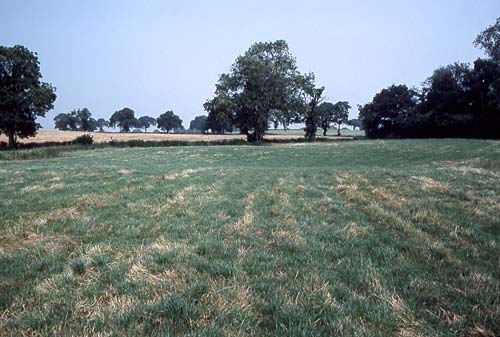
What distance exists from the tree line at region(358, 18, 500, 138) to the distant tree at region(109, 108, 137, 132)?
12885 centimetres

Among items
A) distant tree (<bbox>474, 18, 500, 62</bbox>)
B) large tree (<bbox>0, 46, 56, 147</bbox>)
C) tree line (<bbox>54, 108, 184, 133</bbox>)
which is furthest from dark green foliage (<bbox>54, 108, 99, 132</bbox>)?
distant tree (<bbox>474, 18, 500, 62</bbox>)

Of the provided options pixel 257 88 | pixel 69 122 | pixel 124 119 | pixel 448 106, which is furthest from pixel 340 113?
pixel 69 122

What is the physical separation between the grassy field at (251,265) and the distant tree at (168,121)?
558ft

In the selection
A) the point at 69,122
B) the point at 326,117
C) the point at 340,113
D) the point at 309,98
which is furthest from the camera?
the point at 69,122

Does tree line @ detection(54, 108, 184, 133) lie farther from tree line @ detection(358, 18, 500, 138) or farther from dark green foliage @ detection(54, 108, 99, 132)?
tree line @ detection(358, 18, 500, 138)

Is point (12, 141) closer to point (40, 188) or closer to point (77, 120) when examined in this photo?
point (40, 188)

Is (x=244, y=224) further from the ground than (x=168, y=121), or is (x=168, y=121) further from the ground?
(x=168, y=121)

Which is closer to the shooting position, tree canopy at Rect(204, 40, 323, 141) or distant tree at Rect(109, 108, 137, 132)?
tree canopy at Rect(204, 40, 323, 141)

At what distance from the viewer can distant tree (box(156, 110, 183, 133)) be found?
177125 mm

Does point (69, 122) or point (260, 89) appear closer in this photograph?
point (260, 89)

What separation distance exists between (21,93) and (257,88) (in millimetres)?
45575

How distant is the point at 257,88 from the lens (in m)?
74.8

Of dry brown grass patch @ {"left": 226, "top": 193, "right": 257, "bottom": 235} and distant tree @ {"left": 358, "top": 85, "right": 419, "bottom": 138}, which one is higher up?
distant tree @ {"left": 358, "top": 85, "right": 419, "bottom": 138}

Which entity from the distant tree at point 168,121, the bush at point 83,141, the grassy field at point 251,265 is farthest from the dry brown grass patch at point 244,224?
the distant tree at point 168,121
